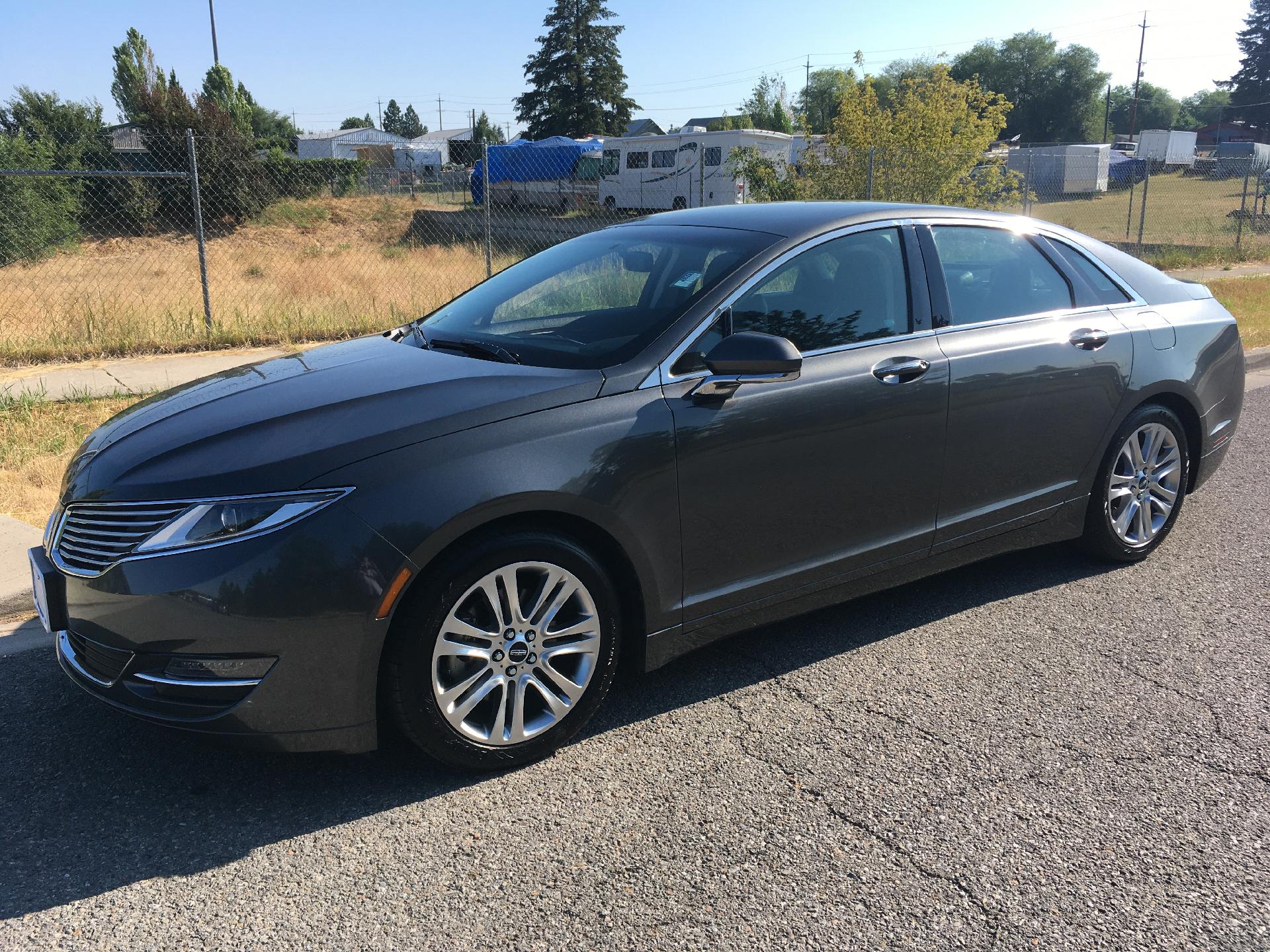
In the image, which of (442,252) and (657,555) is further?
(442,252)

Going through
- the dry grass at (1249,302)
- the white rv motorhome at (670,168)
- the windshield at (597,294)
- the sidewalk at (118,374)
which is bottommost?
the sidewalk at (118,374)

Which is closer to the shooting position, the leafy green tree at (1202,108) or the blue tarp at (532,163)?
the blue tarp at (532,163)

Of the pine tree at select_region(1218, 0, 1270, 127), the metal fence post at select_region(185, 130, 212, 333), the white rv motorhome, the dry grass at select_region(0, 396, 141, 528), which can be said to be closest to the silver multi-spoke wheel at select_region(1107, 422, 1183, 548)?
the dry grass at select_region(0, 396, 141, 528)

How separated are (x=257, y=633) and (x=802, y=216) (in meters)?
2.53

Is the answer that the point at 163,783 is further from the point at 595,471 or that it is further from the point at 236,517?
the point at 595,471

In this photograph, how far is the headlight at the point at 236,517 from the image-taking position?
2.67m

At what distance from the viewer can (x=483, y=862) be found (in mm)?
2639

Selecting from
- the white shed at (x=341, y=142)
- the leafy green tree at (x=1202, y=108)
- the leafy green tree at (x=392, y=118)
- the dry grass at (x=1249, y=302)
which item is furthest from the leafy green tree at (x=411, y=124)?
the dry grass at (x=1249, y=302)

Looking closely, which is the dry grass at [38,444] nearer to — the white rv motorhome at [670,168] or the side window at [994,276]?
the side window at [994,276]

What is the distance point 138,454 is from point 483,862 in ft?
5.08

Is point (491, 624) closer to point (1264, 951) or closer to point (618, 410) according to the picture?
point (618, 410)

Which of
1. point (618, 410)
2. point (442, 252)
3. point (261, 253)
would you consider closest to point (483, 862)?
point (618, 410)

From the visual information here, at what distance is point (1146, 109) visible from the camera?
129 metres

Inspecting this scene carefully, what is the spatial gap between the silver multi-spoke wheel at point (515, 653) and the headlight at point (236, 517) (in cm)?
49
